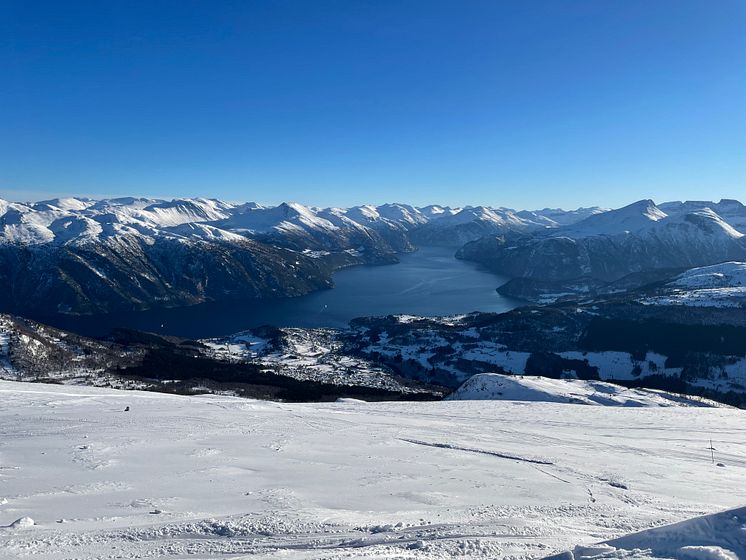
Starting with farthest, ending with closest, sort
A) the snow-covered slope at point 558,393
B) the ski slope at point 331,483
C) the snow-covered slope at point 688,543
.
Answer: the snow-covered slope at point 558,393 < the ski slope at point 331,483 < the snow-covered slope at point 688,543

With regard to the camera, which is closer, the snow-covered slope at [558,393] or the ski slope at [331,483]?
the ski slope at [331,483]

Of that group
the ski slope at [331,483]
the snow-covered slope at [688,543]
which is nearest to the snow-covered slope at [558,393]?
the ski slope at [331,483]

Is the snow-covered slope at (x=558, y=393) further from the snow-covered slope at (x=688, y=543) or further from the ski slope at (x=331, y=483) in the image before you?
the snow-covered slope at (x=688, y=543)

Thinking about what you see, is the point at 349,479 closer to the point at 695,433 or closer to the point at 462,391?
the point at 695,433

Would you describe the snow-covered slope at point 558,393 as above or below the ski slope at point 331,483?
below

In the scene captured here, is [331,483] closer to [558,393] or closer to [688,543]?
[688,543]

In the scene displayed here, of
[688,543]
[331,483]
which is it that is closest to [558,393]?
[331,483]

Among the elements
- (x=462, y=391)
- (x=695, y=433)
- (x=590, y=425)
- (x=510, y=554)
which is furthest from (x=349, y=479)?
(x=462, y=391)
